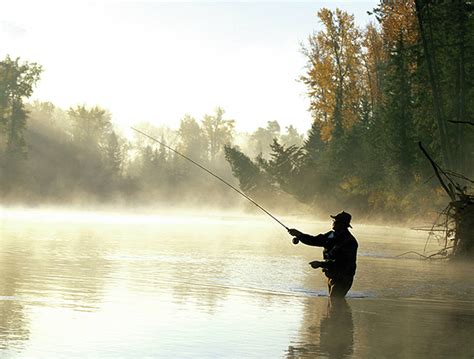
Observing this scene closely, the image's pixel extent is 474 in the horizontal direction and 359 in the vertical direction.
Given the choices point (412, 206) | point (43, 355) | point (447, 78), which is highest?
point (447, 78)

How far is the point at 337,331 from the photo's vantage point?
12352 millimetres

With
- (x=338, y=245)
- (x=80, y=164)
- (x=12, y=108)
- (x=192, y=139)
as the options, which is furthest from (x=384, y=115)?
(x=192, y=139)

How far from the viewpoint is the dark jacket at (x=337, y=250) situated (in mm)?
15219

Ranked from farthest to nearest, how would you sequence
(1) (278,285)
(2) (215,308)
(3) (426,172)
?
(3) (426,172) → (1) (278,285) → (2) (215,308)

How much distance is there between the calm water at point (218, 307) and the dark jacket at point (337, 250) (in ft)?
2.14

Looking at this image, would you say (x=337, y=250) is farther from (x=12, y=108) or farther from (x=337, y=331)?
(x=12, y=108)

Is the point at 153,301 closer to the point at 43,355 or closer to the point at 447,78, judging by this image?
the point at 43,355

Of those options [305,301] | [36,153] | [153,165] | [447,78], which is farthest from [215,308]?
[153,165]

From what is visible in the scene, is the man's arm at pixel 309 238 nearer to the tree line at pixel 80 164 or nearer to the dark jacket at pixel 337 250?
the dark jacket at pixel 337 250

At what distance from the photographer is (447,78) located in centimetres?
4522

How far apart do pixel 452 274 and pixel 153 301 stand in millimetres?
10389

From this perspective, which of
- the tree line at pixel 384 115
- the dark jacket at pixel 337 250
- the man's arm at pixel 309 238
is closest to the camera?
the man's arm at pixel 309 238

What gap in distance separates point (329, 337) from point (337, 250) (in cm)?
358

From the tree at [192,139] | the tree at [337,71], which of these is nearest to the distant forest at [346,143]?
the tree at [337,71]
